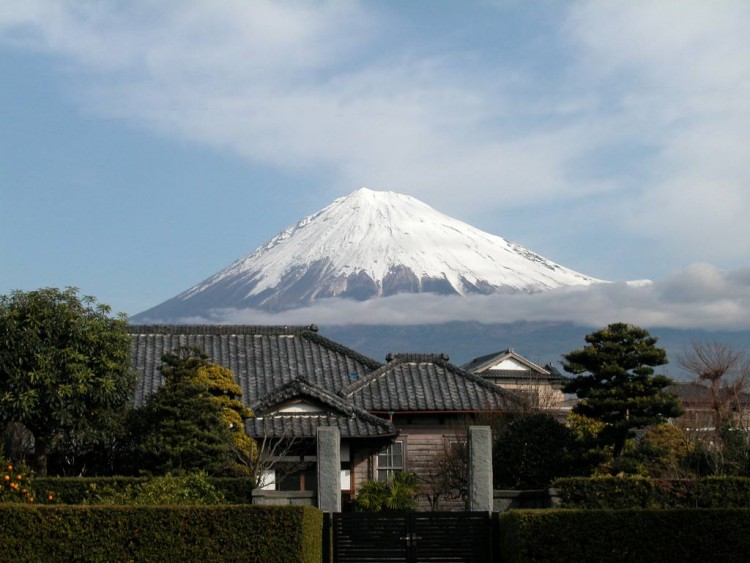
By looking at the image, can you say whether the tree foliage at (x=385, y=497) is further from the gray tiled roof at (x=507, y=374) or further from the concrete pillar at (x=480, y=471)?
the gray tiled roof at (x=507, y=374)

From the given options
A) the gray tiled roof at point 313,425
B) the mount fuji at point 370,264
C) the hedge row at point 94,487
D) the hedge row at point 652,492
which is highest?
the mount fuji at point 370,264

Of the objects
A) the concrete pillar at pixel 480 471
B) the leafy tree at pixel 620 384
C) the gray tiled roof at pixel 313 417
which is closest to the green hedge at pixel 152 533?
the concrete pillar at pixel 480 471

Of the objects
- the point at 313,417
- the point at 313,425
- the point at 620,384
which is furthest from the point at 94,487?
the point at 620,384

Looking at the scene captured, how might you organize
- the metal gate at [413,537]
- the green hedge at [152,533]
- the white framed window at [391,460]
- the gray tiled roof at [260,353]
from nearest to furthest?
the green hedge at [152,533], the metal gate at [413,537], the white framed window at [391,460], the gray tiled roof at [260,353]

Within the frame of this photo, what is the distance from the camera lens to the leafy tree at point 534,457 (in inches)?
810

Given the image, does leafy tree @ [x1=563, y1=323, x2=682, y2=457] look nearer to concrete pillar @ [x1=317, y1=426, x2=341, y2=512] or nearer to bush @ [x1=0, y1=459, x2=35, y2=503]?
concrete pillar @ [x1=317, y1=426, x2=341, y2=512]

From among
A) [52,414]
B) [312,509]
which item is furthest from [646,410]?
[52,414]

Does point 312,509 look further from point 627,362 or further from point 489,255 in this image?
point 489,255

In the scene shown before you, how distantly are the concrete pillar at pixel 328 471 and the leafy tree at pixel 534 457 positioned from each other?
4238 mm

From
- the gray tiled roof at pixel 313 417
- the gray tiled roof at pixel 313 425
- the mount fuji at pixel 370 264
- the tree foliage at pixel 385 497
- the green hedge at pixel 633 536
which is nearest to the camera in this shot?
the green hedge at pixel 633 536

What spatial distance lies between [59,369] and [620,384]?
1112 centimetres

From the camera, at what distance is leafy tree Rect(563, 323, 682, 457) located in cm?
2120

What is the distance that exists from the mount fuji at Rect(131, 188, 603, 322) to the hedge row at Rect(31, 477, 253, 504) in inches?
4427

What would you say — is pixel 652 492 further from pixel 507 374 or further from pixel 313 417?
pixel 507 374
